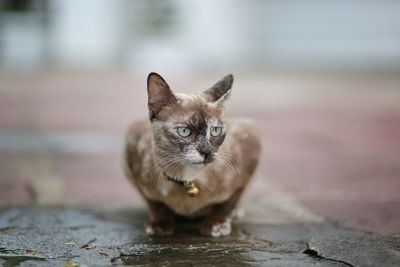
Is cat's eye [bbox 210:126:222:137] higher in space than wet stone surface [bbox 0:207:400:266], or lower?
higher

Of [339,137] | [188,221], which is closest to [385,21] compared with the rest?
[339,137]

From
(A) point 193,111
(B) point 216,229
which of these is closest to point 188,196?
(B) point 216,229

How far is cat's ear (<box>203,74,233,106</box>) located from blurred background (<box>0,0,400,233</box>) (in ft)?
2.95

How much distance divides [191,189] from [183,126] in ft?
1.00

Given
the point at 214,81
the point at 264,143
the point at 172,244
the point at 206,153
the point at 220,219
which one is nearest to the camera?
the point at 206,153

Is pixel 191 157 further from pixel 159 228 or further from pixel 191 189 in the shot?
pixel 159 228

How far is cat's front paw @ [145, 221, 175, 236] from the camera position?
3.24 m

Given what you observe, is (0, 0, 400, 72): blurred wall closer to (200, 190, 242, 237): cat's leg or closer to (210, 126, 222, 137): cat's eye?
(200, 190, 242, 237): cat's leg

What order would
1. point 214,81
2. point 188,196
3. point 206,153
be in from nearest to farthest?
1. point 206,153
2. point 188,196
3. point 214,81

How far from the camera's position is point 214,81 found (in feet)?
38.6

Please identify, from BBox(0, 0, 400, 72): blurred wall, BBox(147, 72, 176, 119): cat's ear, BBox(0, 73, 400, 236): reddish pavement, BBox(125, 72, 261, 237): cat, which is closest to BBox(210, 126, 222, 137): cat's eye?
BBox(125, 72, 261, 237): cat

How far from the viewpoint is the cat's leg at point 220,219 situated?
10.6 ft

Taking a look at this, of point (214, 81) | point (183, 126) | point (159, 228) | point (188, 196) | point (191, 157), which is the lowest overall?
point (214, 81)

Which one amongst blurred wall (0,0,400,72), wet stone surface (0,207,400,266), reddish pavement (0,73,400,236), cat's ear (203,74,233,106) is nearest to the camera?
wet stone surface (0,207,400,266)
